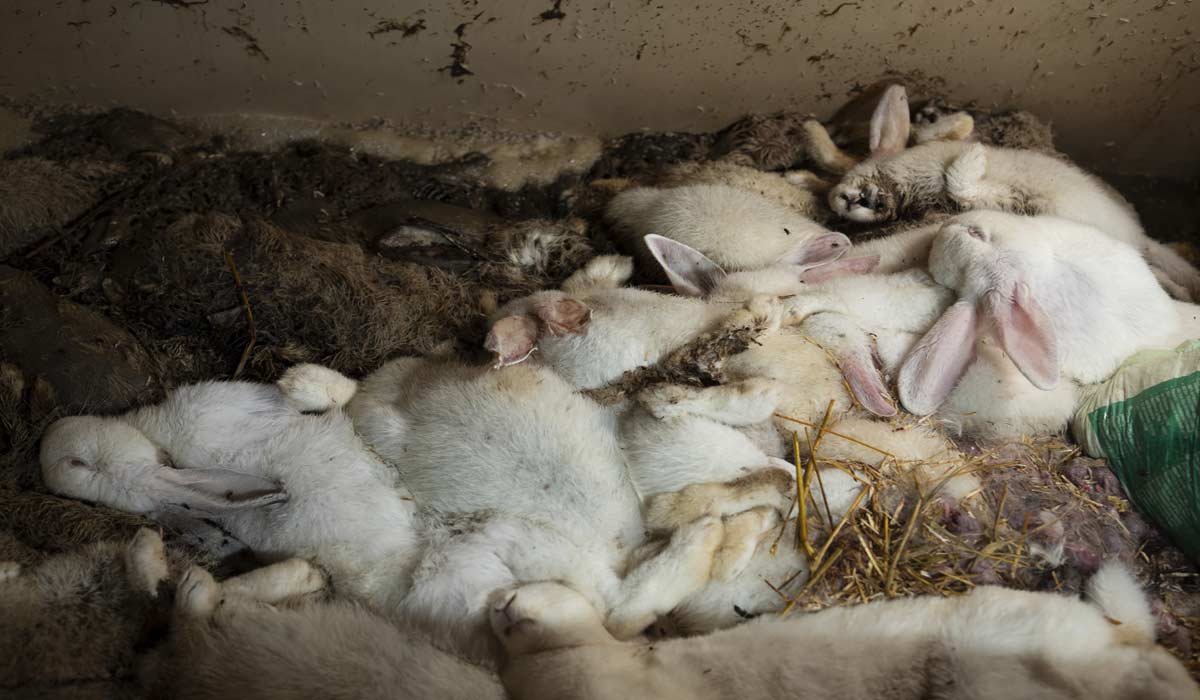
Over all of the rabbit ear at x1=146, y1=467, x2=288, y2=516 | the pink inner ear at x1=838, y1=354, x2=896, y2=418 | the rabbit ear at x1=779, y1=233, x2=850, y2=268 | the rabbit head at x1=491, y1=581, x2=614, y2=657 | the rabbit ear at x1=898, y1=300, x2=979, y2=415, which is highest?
the rabbit ear at x1=779, y1=233, x2=850, y2=268

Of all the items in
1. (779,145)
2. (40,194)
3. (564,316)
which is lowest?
(40,194)

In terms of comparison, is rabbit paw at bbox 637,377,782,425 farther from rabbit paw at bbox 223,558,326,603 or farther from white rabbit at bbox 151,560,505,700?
rabbit paw at bbox 223,558,326,603

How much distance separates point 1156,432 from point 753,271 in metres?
1.46

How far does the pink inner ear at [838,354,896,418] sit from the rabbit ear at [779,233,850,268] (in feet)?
1.47

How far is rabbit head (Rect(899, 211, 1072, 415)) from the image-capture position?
317 cm

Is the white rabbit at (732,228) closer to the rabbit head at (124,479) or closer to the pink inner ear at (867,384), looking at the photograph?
the pink inner ear at (867,384)

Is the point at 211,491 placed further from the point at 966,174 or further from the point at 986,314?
the point at 966,174

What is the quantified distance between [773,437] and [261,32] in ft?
8.18

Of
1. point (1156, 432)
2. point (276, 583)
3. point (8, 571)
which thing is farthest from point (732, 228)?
point (8, 571)

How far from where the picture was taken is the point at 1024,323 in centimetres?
322

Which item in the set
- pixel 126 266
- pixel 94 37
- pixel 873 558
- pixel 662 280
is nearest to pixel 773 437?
pixel 873 558

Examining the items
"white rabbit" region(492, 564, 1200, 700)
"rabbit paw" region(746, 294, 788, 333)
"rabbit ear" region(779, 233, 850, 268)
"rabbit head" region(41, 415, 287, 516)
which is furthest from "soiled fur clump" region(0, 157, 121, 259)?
"rabbit ear" region(779, 233, 850, 268)

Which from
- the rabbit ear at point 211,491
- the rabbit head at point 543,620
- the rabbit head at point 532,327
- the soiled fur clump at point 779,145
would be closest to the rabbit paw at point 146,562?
the rabbit ear at point 211,491

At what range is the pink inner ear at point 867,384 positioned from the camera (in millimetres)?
3254
